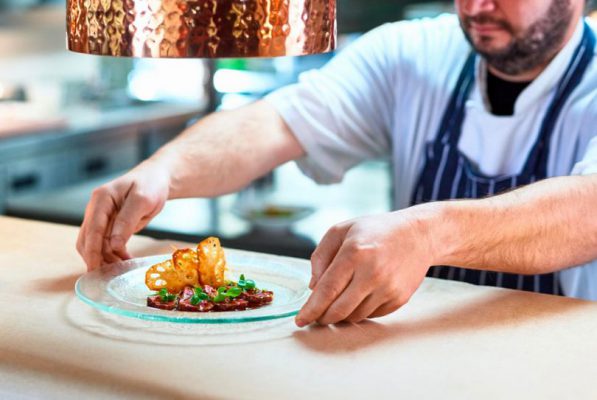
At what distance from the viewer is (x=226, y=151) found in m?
2.00

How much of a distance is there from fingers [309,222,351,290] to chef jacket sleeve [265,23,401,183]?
81cm

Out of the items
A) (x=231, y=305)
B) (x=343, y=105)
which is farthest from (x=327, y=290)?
(x=343, y=105)

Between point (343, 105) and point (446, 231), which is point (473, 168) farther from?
point (446, 231)

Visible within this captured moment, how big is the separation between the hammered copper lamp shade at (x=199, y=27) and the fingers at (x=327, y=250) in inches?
11.9

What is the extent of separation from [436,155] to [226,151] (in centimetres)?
45

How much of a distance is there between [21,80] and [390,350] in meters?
4.12

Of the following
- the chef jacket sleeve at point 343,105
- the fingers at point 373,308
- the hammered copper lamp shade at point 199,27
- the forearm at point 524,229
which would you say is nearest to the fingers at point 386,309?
the fingers at point 373,308

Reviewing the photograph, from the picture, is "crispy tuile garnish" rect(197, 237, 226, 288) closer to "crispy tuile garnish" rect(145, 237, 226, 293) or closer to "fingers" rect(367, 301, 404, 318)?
"crispy tuile garnish" rect(145, 237, 226, 293)

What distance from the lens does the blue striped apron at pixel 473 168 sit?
1.96 metres

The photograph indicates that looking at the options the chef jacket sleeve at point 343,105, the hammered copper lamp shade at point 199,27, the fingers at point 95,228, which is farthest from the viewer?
the chef jacket sleeve at point 343,105

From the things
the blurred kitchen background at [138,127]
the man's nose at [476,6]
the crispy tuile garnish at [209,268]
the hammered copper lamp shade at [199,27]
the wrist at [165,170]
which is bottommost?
the blurred kitchen background at [138,127]

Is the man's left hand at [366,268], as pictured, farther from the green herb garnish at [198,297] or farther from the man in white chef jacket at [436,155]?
the green herb garnish at [198,297]

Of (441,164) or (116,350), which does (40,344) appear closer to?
(116,350)

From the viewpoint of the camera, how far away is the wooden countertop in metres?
1.15
